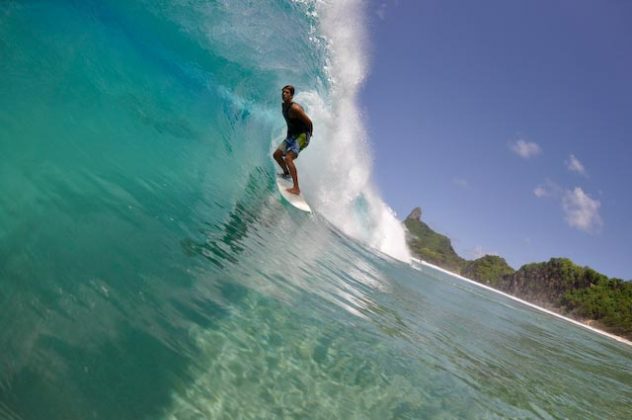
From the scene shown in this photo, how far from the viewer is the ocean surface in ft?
7.89

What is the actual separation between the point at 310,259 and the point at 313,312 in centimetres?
281

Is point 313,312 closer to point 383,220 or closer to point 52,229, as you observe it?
point 52,229

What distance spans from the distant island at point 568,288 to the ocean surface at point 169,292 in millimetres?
58160

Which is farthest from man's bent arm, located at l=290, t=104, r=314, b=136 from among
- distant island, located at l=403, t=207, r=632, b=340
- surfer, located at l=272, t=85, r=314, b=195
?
distant island, located at l=403, t=207, r=632, b=340

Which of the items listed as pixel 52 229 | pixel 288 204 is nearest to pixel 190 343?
pixel 52 229

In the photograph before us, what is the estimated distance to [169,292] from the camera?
3373 mm

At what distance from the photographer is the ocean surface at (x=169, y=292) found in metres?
2.40

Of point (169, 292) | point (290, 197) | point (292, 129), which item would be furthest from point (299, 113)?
point (169, 292)

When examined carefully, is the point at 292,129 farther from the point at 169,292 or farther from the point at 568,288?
the point at 568,288

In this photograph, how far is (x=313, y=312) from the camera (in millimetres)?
4684

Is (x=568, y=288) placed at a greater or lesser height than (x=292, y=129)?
greater

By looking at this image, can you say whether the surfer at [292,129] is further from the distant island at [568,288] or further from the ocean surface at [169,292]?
the distant island at [568,288]

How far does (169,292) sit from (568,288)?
11427 cm

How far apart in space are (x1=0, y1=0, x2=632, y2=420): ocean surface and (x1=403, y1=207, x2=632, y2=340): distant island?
58.2 metres
